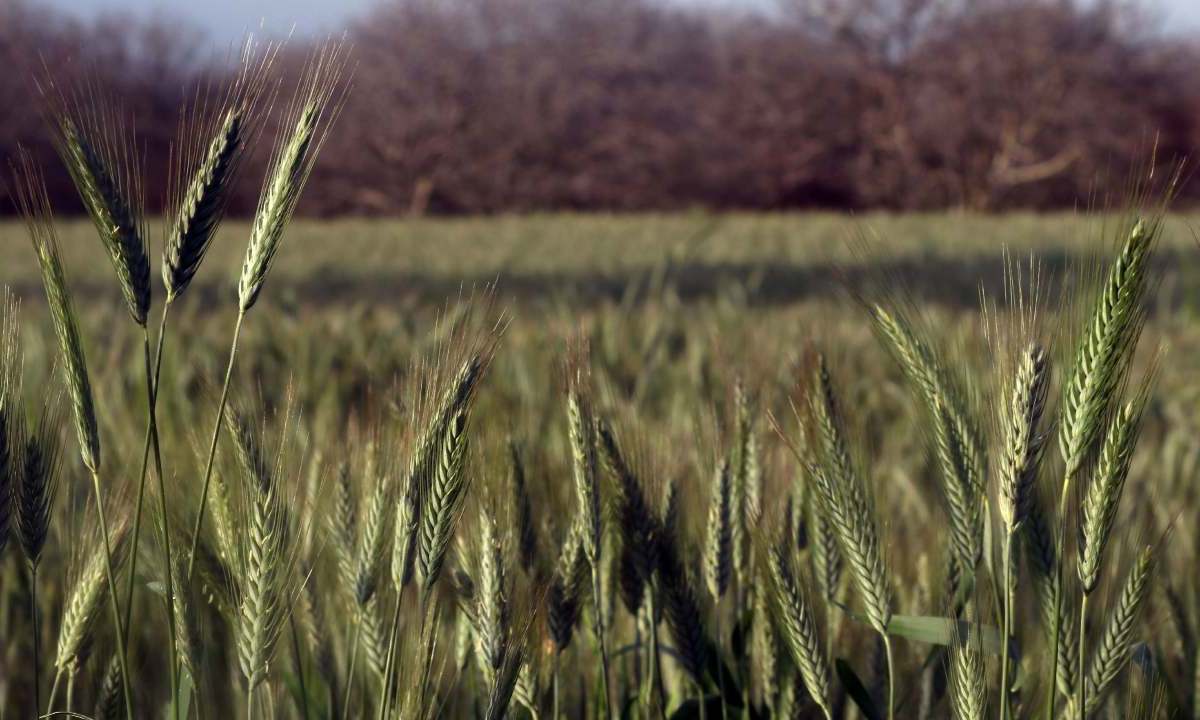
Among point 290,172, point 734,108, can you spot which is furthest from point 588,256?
point 734,108

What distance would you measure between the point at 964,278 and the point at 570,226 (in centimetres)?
574

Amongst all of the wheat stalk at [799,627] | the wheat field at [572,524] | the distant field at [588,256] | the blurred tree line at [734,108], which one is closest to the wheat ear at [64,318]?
the wheat field at [572,524]

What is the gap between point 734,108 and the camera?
2072 centimetres

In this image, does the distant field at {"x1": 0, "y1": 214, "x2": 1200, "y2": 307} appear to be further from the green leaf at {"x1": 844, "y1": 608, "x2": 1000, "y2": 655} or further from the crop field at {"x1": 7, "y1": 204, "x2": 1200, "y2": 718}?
the green leaf at {"x1": 844, "y1": 608, "x2": 1000, "y2": 655}

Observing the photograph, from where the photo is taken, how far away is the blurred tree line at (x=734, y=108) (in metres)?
18.3

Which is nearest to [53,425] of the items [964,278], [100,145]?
[100,145]

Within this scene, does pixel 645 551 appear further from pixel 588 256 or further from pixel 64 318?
pixel 588 256

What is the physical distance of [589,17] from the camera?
2284cm

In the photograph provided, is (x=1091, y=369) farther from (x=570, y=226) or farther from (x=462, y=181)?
(x=462, y=181)

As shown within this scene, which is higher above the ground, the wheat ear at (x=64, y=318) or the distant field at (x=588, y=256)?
the distant field at (x=588, y=256)

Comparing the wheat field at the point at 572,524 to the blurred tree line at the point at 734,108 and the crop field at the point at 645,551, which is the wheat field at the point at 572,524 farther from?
the blurred tree line at the point at 734,108

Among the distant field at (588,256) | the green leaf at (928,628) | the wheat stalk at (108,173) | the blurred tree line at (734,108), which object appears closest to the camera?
the wheat stalk at (108,173)

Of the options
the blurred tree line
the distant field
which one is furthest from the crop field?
the blurred tree line

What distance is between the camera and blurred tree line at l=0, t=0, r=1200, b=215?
18.3 meters
